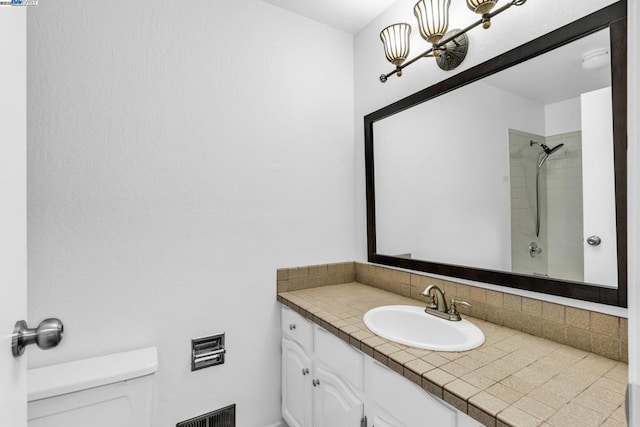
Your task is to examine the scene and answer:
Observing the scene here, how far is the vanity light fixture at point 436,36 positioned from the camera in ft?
4.39

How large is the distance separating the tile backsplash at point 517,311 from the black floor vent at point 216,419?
2.18 ft

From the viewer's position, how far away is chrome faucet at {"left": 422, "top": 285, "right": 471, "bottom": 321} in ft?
4.29

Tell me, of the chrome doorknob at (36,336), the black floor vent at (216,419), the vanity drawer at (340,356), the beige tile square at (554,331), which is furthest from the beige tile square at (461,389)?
the black floor vent at (216,419)

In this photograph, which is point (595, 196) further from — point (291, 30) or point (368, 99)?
point (291, 30)

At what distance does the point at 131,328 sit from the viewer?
4.63ft

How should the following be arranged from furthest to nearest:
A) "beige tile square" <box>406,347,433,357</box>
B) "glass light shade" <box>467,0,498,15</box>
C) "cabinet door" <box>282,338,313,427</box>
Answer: "cabinet door" <box>282,338,313,427</box>, "glass light shade" <box>467,0,498,15</box>, "beige tile square" <box>406,347,433,357</box>

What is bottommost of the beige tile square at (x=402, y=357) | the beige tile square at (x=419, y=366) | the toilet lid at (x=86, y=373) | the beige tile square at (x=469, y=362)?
the toilet lid at (x=86, y=373)

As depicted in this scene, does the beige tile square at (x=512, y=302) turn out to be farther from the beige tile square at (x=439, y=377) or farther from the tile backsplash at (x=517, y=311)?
the beige tile square at (x=439, y=377)

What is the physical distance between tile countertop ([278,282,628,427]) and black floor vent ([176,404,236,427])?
Answer: 82 centimetres

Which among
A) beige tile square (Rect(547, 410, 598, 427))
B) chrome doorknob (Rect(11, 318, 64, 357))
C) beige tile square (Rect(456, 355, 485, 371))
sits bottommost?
beige tile square (Rect(547, 410, 598, 427))

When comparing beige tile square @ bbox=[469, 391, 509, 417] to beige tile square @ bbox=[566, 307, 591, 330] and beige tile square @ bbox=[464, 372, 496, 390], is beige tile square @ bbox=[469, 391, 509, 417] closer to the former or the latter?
beige tile square @ bbox=[464, 372, 496, 390]

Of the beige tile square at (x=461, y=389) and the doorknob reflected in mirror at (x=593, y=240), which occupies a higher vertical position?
the doorknob reflected in mirror at (x=593, y=240)

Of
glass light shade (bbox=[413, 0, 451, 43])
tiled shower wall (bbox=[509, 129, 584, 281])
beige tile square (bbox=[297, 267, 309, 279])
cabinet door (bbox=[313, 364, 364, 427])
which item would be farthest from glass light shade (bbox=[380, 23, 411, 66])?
cabinet door (bbox=[313, 364, 364, 427])

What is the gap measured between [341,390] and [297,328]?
42cm
